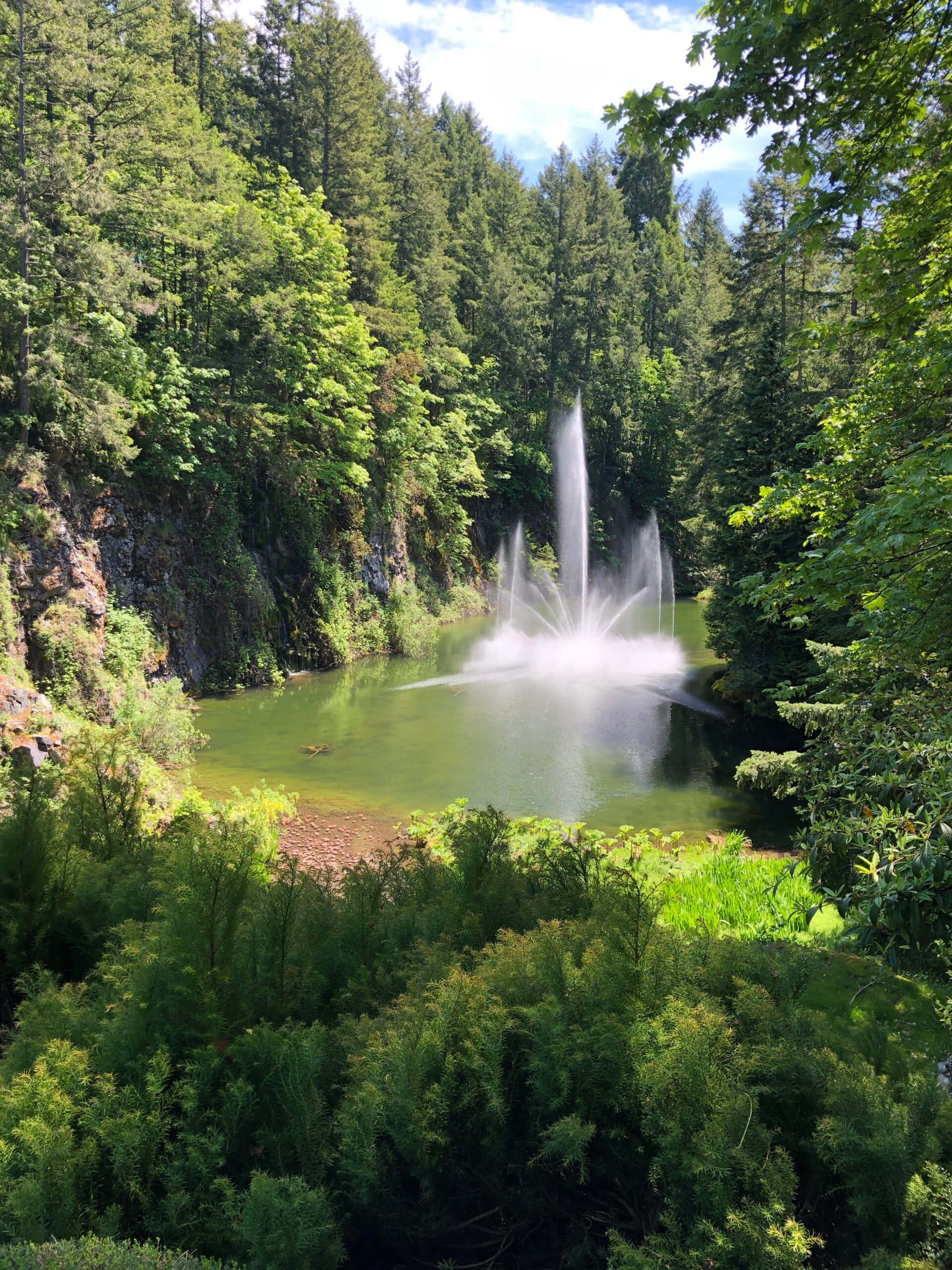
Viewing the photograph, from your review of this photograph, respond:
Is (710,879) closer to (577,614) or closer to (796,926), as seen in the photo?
(796,926)

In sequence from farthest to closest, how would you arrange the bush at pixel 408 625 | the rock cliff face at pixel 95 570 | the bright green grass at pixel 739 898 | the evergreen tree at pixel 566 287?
the evergreen tree at pixel 566 287, the bush at pixel 408 625, the rock cliff face at pixel 95 570, the bright green grass at pixel 739 898

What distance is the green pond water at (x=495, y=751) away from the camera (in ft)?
35.5

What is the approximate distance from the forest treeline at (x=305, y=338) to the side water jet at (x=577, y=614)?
153 cm

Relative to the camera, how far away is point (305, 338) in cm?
1966

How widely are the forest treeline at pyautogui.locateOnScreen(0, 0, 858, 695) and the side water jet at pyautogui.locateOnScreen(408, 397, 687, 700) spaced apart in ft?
5.03

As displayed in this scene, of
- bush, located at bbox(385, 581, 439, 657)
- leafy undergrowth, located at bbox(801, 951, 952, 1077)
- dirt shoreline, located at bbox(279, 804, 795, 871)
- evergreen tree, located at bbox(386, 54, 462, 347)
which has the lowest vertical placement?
dirt shoreline, located at bbox(279, 804, 795, 871)

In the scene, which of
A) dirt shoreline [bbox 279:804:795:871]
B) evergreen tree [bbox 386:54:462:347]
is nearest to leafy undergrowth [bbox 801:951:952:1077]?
dirt shoreline [bbox 279:804:795:871]

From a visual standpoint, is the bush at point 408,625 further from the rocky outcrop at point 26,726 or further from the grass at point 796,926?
the grass at point 796,926

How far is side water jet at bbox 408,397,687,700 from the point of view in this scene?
19.7 metres

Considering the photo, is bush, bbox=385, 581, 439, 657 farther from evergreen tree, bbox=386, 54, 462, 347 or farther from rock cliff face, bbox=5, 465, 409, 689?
evergreen tree, bbox=386, 54, 462, 347

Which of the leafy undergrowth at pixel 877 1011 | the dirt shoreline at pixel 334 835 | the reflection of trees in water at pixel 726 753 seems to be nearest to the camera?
the leafy undergrowth at pixel 877 1011

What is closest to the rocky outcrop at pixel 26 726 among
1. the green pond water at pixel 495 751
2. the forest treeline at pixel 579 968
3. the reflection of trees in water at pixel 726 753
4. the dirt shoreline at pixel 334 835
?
the forest treeline at pixel 579 968

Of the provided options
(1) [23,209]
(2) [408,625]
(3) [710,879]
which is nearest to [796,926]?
(3) [710,879]

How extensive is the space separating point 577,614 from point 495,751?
56.1 feet
